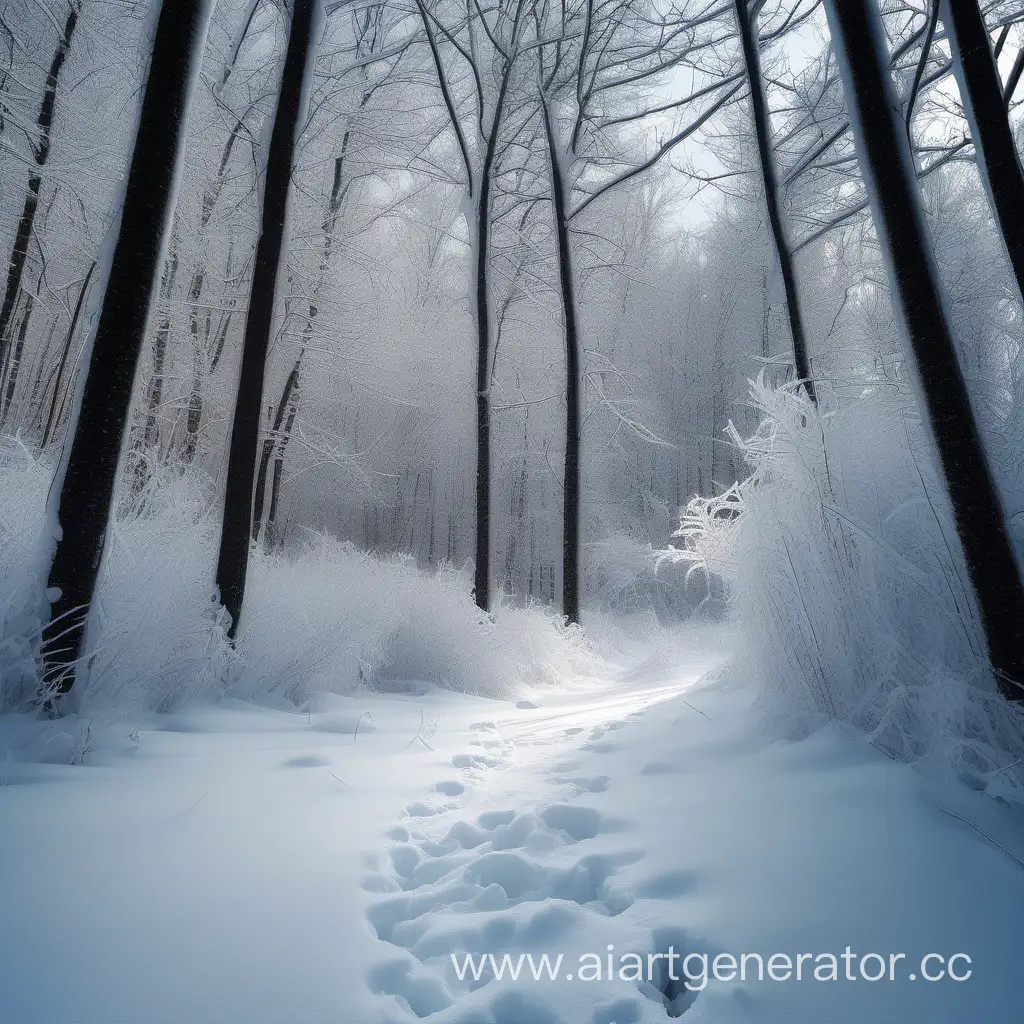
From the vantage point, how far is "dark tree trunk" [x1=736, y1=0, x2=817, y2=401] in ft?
18.3

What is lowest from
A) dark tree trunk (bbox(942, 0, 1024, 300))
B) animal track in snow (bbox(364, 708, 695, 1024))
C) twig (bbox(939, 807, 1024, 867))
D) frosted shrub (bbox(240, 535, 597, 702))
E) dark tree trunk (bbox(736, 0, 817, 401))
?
animal track in snow (bbox(364, 708, 695, 1024))

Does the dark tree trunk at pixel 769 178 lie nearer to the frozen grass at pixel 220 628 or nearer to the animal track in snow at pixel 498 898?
the frozen grass at pixel 220 628

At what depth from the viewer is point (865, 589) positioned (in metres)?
1.83

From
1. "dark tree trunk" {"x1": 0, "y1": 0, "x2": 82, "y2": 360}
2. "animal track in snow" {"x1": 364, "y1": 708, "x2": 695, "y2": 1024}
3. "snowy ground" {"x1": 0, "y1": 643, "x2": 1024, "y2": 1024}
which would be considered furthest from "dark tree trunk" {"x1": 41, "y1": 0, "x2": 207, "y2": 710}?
"dark tree trunk" {"x1": 0, "y1": 0, "x2": 82, "y2": 360}

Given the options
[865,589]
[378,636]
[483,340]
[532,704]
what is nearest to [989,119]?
[865,589]

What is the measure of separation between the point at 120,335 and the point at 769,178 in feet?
20.5

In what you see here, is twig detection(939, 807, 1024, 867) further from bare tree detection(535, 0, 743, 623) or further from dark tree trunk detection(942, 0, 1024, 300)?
bare tree detection(535, 0, 743, 623)

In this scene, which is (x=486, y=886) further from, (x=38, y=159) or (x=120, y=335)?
(x=38, y=159)

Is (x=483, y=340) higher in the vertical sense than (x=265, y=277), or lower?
higher

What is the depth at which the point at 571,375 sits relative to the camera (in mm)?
8156

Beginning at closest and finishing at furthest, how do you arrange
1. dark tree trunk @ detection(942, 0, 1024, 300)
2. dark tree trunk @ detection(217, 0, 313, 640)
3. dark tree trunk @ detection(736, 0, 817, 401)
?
dark tree trunk @ detection(942, 0, 1024, 300)
dark tree trunk @ detection(217, 0, 313, 640)
dark tree trunk @ detection(736, 0, 817, 401)

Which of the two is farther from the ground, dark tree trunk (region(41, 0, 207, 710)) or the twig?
dark tree trunk (region(41, 0, 207, 710))

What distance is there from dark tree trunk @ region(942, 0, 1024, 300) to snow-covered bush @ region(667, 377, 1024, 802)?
75 cm

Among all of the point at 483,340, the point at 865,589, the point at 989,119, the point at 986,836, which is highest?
the point at 483,340
